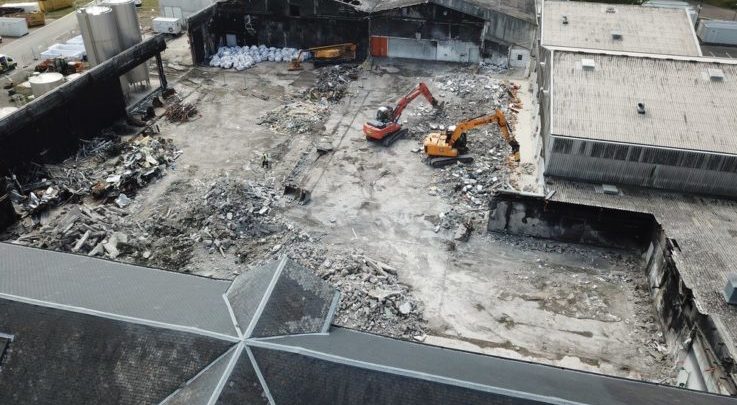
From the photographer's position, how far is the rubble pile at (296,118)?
38812 millimetres

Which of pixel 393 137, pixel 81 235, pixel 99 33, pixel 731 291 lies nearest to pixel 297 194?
pixel 393 137

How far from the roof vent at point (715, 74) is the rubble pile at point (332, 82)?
81.4ft

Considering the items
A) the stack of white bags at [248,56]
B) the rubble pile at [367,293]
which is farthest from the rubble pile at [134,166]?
the stack of white bags at [248,56]

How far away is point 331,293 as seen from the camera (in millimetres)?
18156

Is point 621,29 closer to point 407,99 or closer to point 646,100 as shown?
point 646,100

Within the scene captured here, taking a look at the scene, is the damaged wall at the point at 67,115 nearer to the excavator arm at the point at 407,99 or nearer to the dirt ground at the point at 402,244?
the dirt ground at the point at 402,244

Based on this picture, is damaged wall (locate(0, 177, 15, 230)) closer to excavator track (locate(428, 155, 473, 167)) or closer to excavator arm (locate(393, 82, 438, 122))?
excavator arm (locate(393, 82, 438, 122))

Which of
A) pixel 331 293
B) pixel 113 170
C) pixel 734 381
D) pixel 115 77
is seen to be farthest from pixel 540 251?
pixel 115 77

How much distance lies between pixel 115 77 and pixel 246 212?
17.0 metres

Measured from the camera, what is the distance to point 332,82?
4531 cm

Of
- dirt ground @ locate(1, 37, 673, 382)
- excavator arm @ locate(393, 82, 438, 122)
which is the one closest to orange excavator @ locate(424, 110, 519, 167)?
dirt ground @ locate(1, 37, 673, 382)

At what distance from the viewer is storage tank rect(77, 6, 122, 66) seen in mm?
38219

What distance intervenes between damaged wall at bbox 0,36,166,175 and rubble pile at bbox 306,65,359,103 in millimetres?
12871

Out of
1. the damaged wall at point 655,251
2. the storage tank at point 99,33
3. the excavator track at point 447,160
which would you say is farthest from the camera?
the storage tank at point 99,33
